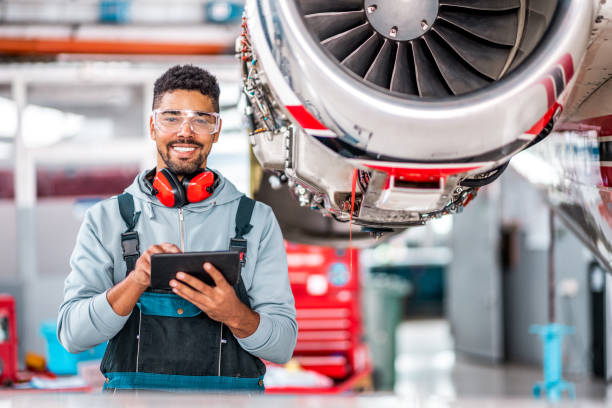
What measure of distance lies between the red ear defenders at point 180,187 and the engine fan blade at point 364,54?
1.74 feet

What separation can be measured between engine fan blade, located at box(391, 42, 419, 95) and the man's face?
1.83ft

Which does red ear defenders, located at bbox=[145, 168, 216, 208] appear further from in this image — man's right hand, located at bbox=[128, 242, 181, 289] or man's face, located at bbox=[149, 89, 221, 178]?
man's right hand, located at bbox=[128, 242, 181, 289]

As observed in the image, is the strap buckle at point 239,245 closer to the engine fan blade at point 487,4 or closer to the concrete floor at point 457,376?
the engine fan blade at point 487,4

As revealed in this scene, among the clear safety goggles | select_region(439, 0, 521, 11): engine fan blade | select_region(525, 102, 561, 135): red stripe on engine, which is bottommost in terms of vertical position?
select_region(525, 102, 561, 135): red stripe on engine

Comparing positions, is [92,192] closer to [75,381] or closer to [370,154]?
Result: [75,381]

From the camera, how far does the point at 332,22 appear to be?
1.80 meters

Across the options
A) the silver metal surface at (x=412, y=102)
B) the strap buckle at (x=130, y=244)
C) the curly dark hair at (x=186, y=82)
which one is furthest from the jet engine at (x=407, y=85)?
the strap buckle at (x=130, y=244)

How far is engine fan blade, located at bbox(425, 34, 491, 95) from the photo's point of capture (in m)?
1.82

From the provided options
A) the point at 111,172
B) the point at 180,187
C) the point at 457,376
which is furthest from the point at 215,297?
the point at 457,376

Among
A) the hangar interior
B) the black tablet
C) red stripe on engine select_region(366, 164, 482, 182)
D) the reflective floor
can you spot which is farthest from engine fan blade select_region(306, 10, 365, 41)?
the hangar interior

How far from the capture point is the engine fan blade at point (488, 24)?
1.79 metres

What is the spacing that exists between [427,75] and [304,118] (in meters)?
0.52

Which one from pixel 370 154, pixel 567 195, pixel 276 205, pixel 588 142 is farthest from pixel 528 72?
pixel 276 205

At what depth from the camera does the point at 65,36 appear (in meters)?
5.70
